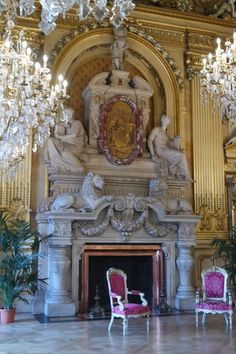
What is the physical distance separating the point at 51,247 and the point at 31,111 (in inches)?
103

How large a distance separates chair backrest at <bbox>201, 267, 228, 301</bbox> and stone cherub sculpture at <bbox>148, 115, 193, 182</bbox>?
7.36 ft

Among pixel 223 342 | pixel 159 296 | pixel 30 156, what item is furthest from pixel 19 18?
pixel 223 342

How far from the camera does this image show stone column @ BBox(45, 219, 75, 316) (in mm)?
7699

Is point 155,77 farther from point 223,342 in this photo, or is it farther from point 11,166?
point 223,342

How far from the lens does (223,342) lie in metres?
5.73

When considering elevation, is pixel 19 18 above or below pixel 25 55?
above

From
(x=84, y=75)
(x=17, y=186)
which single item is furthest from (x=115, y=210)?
(x=84, y=75)

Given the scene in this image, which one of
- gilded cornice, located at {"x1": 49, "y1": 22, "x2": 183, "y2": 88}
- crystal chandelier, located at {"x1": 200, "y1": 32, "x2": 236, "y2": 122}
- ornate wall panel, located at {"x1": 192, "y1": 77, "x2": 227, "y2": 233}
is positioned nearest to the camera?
crystal chandelier, located at {"x1": 200, "y1": 32, "x2": 236, "y2": 122}

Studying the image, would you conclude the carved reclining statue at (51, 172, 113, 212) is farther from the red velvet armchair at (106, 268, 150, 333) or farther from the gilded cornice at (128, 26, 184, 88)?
the gilded cornice at (128, 26, 184, 88)

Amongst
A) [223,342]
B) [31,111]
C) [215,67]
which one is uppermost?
[215,67]

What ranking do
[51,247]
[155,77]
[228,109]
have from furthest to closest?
[155,77] → [51,247] → [228,109]

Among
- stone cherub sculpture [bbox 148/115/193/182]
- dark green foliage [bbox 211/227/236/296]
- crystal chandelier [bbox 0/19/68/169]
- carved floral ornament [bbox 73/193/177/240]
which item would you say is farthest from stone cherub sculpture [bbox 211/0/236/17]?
crystal chandelier [bbox 0/19/68/169]

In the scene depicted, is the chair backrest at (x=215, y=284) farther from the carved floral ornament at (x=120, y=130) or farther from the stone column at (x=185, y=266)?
the carved floral ornament at (x=120, y=130)

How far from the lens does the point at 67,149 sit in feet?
27.5
